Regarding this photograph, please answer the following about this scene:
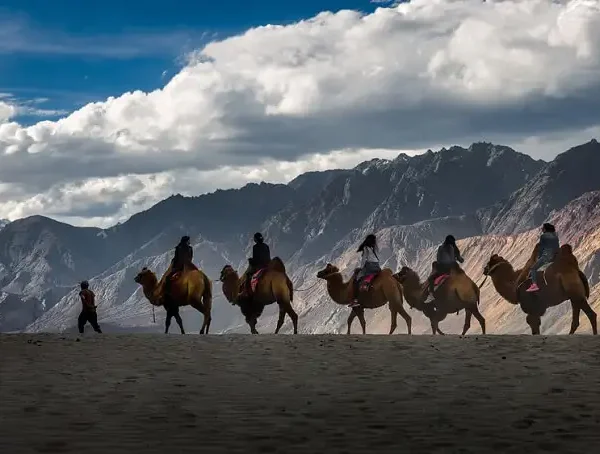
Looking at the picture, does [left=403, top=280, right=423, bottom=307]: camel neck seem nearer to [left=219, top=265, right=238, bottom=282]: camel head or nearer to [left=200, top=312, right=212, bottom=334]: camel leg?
[left=219, top=265, right=238, bottom=282]: camel head

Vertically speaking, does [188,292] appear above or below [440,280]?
below

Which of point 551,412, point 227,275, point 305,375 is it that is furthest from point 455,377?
point 227,275

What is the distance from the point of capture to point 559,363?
1507cm

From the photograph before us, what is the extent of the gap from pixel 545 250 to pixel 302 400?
1650 cm

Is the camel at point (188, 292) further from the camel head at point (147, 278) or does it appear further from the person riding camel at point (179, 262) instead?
the camel head at point (147, 278)

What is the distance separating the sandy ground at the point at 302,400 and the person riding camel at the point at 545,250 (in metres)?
7.59

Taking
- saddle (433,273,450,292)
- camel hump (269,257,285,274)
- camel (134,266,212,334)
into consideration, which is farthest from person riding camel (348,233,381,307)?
camel (134,266,212,334)

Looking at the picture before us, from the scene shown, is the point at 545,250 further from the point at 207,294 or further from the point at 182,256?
the point at 182,256

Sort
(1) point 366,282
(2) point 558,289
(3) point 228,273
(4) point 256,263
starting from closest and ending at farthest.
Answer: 1. (2) point 558,289
2. (4) point 256,263
3. (1) point 366,282
4. (3) point 228,273

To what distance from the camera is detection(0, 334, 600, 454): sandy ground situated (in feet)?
25.7

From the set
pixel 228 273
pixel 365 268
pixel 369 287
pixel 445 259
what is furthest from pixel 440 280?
pixel 228 273

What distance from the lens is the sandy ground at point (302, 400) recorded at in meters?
7.82

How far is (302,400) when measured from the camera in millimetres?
10555

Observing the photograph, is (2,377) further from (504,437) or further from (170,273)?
(170,273)
